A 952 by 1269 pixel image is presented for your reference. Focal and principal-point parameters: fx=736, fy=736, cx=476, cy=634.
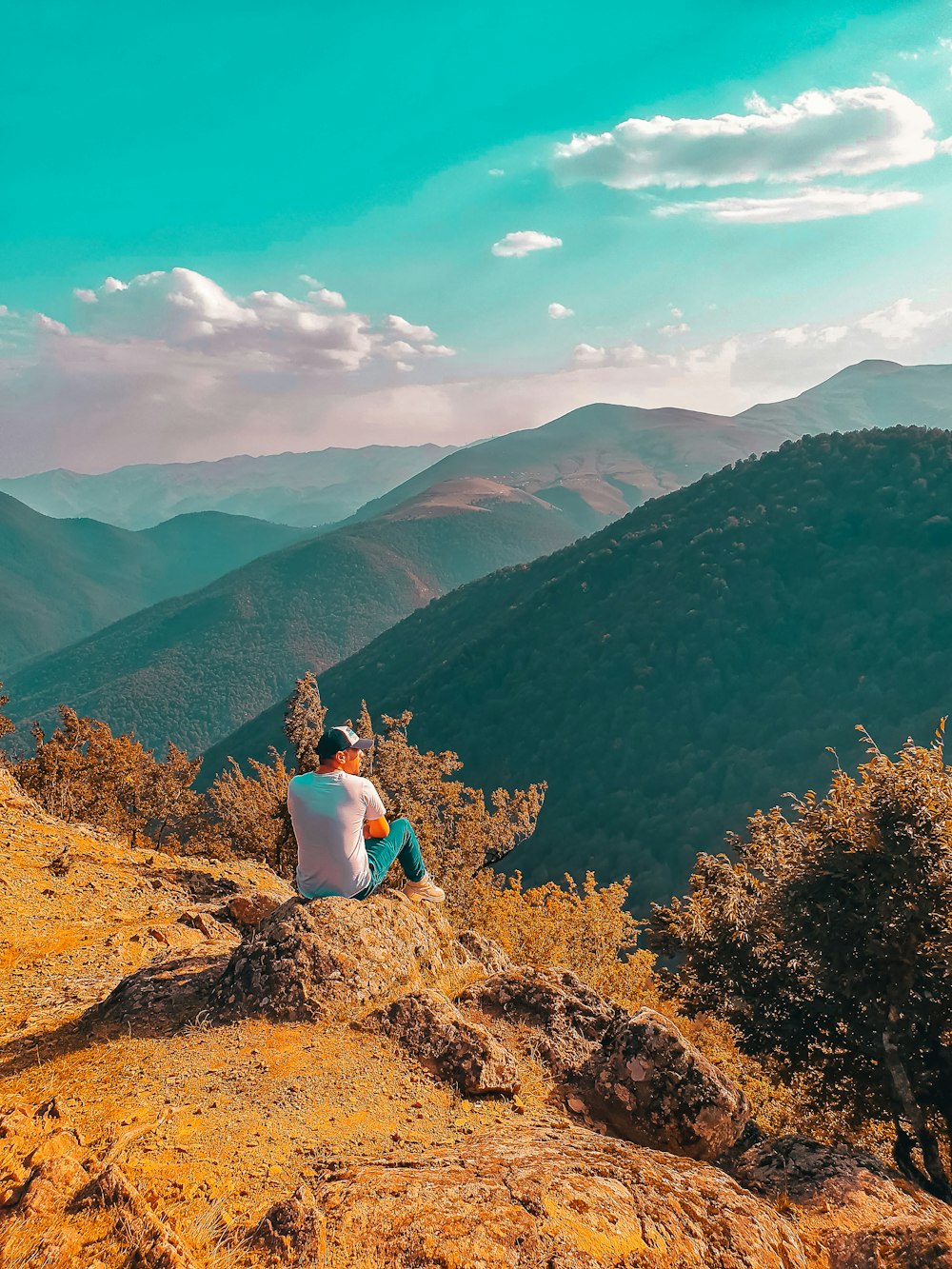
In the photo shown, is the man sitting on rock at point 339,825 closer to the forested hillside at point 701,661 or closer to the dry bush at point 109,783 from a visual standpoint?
the dry bush at point 109,783

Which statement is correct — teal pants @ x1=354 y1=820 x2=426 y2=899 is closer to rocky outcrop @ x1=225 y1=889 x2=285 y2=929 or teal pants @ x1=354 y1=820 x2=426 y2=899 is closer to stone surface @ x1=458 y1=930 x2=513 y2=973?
stone surface @ x1=458 y1=930 x2=513 y2=973

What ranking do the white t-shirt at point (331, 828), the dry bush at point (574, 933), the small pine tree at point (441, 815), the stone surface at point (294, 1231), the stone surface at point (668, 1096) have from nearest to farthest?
the stone surface at point (294, 1231), the stone surface at point (668, 1096), the white t-shirt at point (331, 828), the dry bush at point (574, 933), the small pine tree at point (441, 815)

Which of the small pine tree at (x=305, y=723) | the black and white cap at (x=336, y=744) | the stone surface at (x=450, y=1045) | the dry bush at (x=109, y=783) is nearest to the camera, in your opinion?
the stone surface at (x=450, y=1045)

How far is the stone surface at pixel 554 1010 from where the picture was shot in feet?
26.3

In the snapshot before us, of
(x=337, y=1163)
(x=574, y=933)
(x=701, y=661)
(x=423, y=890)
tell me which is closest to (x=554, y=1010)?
(x=423, y=890)

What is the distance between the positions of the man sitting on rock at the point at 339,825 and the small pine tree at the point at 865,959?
7431 mm

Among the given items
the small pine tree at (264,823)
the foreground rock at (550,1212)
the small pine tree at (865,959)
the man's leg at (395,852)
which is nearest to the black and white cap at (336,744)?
the man's leg at (395,852)

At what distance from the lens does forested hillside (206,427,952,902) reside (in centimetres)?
11612

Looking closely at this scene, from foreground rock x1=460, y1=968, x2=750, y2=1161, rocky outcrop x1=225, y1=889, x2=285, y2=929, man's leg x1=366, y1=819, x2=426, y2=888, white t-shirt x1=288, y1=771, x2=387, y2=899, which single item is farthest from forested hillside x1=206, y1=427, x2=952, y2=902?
white t-shirt x1=288, y1=771, x2=387, y2=899

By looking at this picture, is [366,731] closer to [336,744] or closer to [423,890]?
[423,890]

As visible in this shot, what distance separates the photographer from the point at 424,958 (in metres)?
8.95

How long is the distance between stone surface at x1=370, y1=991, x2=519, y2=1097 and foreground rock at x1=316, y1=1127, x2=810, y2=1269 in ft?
2.63

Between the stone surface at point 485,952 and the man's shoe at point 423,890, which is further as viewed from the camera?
the stone surface at point 485,952

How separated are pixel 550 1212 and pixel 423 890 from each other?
15.9 feet
